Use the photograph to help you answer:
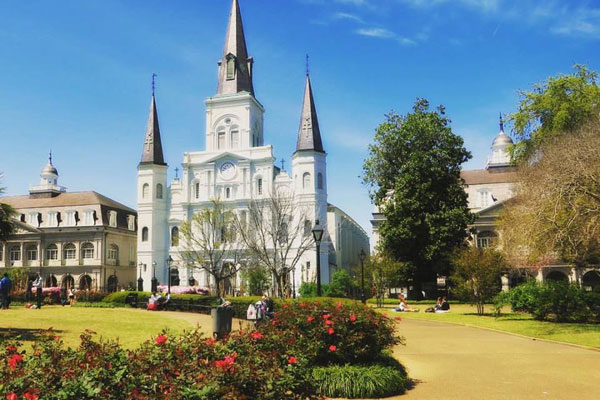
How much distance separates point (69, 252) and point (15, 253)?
695 centimetres

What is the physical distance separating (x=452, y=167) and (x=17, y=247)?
5247 cm

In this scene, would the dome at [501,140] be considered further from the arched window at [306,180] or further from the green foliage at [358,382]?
the green foliage at [358,382]

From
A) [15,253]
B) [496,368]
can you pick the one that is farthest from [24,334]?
[15,253]

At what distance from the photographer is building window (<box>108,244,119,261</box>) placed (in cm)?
6525

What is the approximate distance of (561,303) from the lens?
77.3 feet

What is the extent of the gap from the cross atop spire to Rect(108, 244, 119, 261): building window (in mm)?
11458

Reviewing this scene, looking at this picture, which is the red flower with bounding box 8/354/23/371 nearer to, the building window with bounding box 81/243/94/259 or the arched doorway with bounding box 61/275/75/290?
the building window with bounding box 81/243/94/259

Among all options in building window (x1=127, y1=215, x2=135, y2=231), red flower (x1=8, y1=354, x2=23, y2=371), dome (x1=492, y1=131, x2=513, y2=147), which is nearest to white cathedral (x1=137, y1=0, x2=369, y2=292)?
building window (x1=127, y1=215, x2=135, y2=231)

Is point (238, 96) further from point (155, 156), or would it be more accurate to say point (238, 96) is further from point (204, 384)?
point (204, 384)

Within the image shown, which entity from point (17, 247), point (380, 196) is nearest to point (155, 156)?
point (17, 247)

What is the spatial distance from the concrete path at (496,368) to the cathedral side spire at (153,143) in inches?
1971

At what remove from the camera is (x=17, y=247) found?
65875 millimetres

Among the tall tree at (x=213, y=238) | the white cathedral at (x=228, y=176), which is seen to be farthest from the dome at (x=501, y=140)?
the tall tree at (x=213, y=238)

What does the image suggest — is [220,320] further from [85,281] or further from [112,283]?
[85,281]
